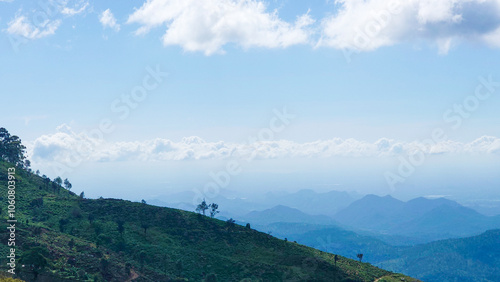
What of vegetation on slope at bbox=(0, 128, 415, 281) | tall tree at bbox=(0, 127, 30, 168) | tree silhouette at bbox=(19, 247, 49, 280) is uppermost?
tall tree at bbox=(0, 127, 30, 168)

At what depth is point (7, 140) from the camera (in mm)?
154000

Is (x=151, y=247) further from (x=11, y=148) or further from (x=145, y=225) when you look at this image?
(x=11, y=148)

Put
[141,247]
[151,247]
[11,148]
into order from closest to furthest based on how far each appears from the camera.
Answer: [141,247], [151,247], [11,148]

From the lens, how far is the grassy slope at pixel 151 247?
75.8 metres

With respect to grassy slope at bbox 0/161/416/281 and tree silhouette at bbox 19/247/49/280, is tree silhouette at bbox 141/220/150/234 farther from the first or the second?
tree silhouette at bbox 19/247/49/280

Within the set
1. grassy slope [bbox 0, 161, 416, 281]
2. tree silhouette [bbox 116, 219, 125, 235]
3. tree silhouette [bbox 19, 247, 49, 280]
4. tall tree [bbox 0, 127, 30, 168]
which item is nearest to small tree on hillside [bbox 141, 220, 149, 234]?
grassy slope [bbox 0, 161, 416, 281]

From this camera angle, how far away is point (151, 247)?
9481cm

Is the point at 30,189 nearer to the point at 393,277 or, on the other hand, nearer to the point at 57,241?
the point at 57,241

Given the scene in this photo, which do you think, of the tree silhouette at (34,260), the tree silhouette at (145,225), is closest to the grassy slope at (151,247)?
the tree silhouette at (145,225)

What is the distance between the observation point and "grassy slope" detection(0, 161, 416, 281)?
249ft

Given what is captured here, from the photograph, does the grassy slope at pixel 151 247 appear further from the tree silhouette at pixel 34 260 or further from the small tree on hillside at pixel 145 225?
the tree silhouette at pixel 34 260

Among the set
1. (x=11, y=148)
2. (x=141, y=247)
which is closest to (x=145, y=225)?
(x=141, y=247)

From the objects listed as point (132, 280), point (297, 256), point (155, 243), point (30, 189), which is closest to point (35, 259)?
point (132, 280)

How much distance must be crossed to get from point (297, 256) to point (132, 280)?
46080mm
